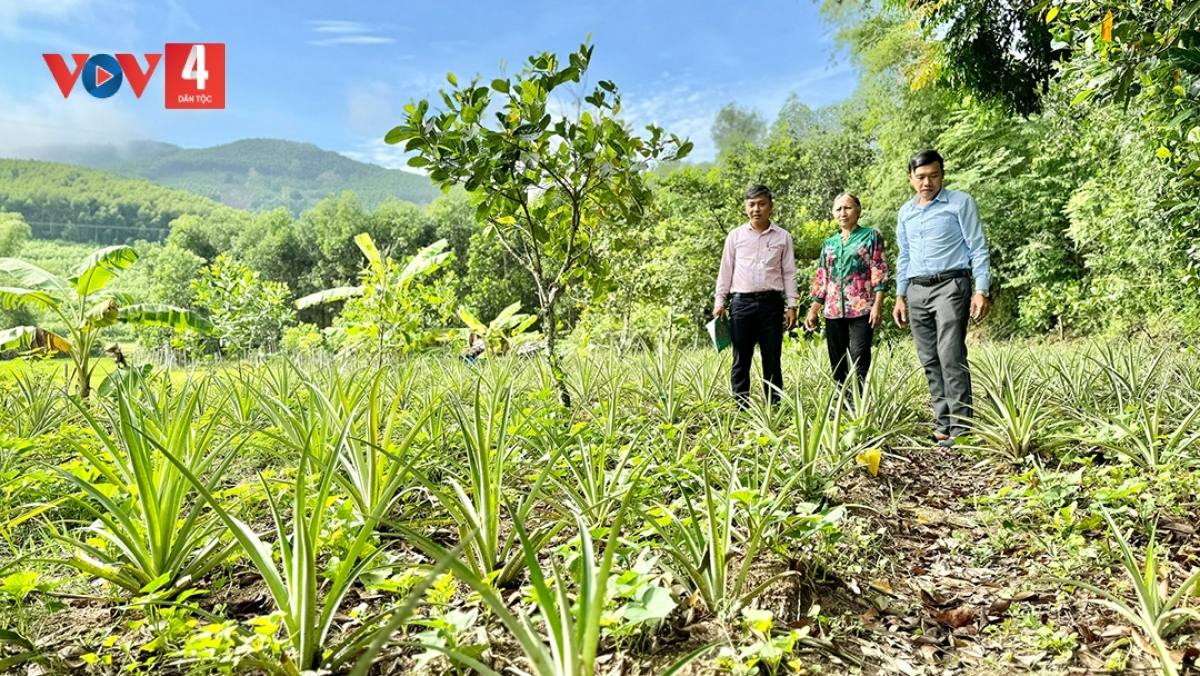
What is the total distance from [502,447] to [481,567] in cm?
39

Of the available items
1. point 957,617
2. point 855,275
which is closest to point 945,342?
point 855,275

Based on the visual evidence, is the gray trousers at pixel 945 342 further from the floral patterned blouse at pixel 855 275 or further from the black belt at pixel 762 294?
the black belt at pixel 762 294

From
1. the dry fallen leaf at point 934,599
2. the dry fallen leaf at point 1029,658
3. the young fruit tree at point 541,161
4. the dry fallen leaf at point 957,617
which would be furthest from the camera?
the young fruit tree at point 541,161

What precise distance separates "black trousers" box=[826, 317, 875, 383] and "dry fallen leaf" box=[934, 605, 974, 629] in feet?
7.40

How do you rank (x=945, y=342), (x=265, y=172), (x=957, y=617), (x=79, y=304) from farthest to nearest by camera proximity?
(x=265, y=172)
(x=79, y=304)
(x=945, y=342)
(x=957, y=617)

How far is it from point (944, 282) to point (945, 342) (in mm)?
361

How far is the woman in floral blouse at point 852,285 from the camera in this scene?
13.2ft

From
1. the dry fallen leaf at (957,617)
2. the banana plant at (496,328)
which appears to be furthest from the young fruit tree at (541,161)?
the banana plant at (496,328)

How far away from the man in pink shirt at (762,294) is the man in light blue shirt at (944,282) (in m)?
0.76

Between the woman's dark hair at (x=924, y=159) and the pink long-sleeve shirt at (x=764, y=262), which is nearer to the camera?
the woman's dark hair at (x=924, y=159)

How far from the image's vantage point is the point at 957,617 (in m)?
1.81

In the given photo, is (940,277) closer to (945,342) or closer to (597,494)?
(945,342)

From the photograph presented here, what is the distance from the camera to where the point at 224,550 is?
1756 mm

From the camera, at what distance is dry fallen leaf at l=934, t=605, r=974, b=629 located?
1.80 metres
